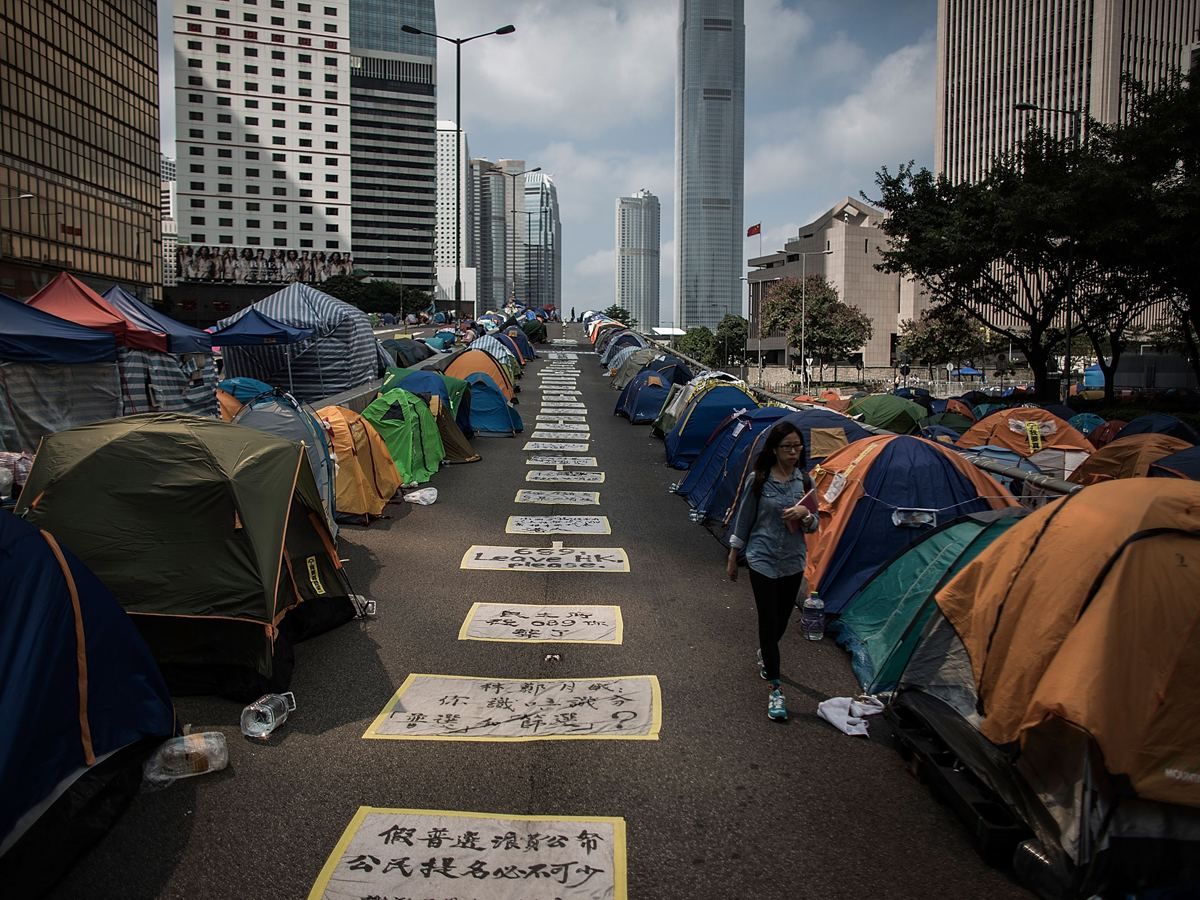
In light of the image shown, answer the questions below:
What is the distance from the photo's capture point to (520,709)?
20.1 ft

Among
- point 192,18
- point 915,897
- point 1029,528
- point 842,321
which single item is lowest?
point 915,897

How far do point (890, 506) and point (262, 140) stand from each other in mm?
122933

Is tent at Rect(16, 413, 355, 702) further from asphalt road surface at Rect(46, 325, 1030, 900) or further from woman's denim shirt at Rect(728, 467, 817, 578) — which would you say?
woman's denim shirt at Rect(728, 467, 817, 578)

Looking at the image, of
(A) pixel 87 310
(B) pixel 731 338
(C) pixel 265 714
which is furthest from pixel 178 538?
(B) pixel 731 338

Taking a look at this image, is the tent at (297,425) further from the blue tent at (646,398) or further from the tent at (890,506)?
the blue tent at (646,398)

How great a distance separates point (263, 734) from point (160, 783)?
0.70 meters

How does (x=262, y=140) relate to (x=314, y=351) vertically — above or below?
above

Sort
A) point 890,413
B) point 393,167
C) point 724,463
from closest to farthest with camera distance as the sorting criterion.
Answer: point 724,463 → point 890,413 → point 393,167

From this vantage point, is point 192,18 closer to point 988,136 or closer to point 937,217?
point 988,136

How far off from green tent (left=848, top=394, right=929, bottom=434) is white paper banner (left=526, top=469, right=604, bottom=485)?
7343 millimetres

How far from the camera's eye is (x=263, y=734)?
5.60 meters

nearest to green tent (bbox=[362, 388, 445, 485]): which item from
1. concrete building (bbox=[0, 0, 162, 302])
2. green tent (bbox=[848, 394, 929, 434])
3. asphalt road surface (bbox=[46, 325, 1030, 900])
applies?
asphalt road surface (bbox=[46, 325, 1030, 900])

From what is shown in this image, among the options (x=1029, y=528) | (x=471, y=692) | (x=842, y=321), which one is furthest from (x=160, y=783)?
(x=842, y=321)

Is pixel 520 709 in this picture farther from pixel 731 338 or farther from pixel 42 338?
pixel 731 338
